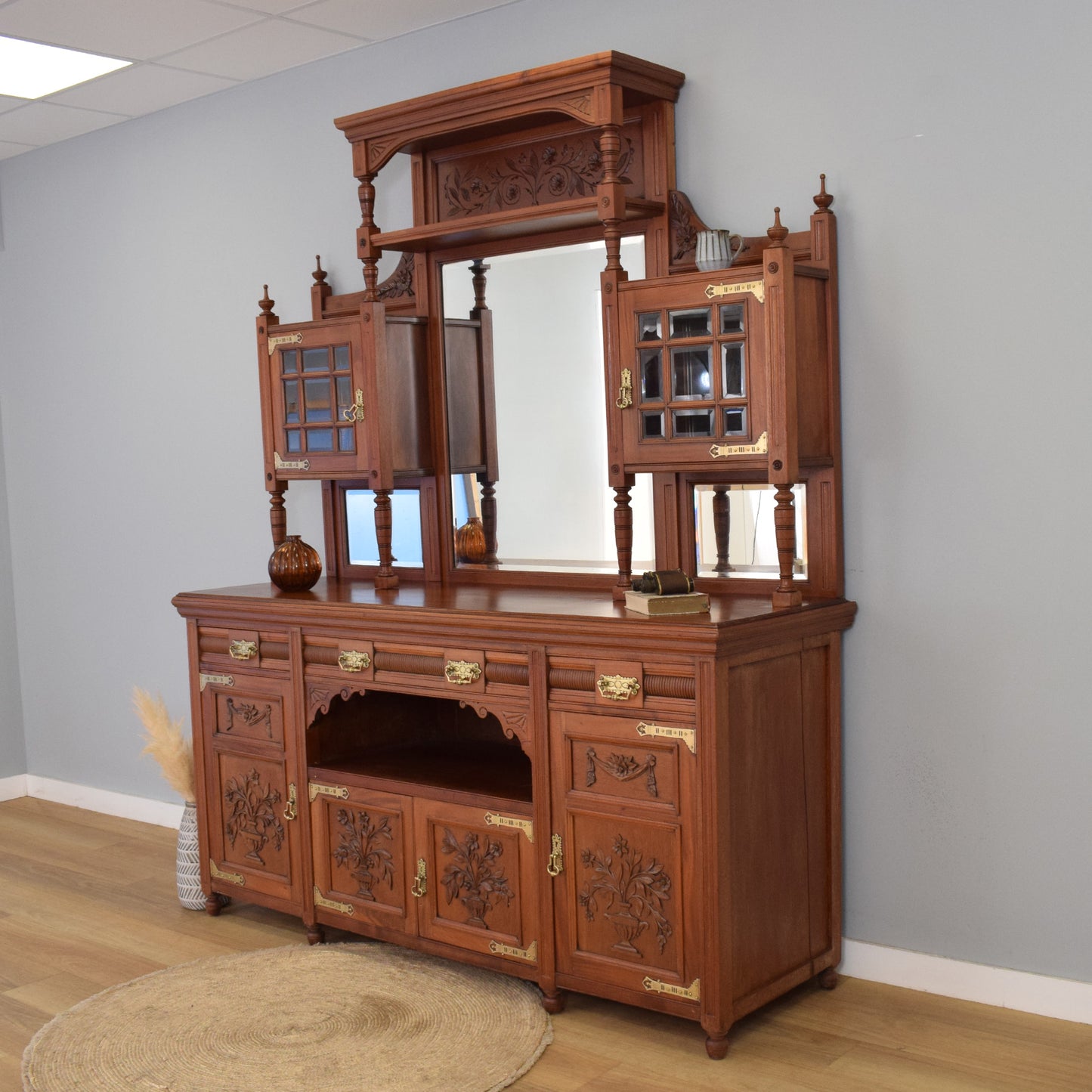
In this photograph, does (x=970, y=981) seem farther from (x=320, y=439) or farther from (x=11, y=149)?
(x=11, y=149)

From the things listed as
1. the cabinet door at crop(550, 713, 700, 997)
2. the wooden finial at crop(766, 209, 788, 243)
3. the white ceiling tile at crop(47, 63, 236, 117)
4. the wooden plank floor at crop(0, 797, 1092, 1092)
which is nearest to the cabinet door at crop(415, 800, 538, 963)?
the cabinet door at crop(550, 713, 700, 997)

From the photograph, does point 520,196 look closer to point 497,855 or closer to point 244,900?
point 497,855

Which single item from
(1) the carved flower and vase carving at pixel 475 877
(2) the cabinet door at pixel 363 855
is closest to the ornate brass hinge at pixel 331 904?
(2) the cabinet door at pixel 363 855

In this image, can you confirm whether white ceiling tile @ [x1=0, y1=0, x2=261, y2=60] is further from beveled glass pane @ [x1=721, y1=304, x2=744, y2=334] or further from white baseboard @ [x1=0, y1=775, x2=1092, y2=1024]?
white baseboard @ [x1=0, y1=775, x2=1092, y2=1024]

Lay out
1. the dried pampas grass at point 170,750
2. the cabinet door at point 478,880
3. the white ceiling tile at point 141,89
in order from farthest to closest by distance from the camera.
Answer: the white ceiling tile at point 141,89, the dried pampas grass at point 170,750, the cabinet door at point 478,880

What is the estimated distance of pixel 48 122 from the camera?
16.5 ft

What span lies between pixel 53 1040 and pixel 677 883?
1632 millimetres

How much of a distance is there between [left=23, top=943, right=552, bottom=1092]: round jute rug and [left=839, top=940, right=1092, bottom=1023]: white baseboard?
88 cm

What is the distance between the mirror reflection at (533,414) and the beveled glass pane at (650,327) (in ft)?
1.06

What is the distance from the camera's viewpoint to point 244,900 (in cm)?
412

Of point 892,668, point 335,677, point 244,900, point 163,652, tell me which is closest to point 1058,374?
point 892,668

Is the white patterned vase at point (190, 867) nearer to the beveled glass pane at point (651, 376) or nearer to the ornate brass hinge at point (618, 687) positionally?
the ornate brass hinge at point (618, 687)

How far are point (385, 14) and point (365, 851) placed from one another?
253 cm

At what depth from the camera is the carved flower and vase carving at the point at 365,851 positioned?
11.9 ft
